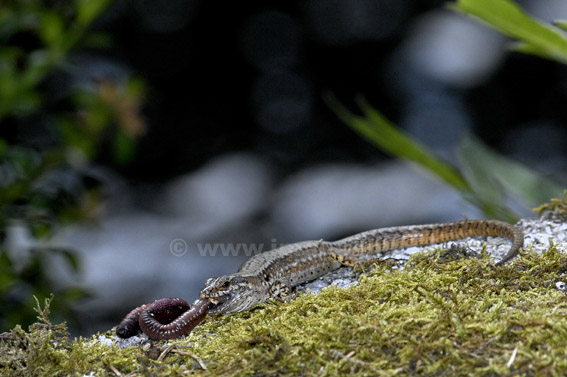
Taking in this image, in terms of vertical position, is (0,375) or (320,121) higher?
(320,121)

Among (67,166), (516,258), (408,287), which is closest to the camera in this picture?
(408,287)

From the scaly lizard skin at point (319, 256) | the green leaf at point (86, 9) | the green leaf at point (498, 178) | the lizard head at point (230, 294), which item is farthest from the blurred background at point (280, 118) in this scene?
the lizard head at point (230, 294)

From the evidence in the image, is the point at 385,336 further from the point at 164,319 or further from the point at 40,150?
the point at 40,150

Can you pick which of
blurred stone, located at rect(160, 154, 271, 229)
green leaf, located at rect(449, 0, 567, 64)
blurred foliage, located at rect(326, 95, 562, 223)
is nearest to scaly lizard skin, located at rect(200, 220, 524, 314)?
blurred foliage, located at rect(326, 95, 562, 223)

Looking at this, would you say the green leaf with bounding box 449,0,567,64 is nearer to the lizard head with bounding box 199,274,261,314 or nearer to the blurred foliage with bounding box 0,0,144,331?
the lizard head with bounding box 199,274,261,314

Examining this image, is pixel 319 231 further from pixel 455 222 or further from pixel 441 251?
pixel 441 251

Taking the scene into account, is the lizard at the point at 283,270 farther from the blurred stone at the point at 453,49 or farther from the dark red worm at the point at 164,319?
the blurred stone at the point at 453,49

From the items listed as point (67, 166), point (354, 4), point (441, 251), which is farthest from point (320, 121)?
point (441, 251)
